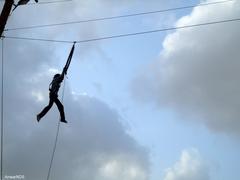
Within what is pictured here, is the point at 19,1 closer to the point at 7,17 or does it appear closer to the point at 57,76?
the point at 7,17

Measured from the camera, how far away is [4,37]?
44.9 ft

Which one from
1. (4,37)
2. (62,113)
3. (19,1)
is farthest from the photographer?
(62,113)

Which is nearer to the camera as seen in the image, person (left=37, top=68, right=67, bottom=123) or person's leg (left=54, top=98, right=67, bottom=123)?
person (left=37, top=68, right=67, bottom=123)

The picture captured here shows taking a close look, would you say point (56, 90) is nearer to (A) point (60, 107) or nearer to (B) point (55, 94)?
(B) point (55, 94)

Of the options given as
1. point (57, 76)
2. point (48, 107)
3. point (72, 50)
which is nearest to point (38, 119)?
point (48, 107)

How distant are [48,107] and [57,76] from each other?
1533 mm

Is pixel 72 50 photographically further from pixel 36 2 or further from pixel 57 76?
pixel 36 2

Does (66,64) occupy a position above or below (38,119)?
above

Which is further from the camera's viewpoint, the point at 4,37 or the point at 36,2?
the point at 36,2

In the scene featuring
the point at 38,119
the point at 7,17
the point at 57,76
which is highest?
the point at 7,17

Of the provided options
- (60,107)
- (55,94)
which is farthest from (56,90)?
(60,107)

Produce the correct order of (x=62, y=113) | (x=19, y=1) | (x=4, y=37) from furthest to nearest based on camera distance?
(x=62, y=113) < (x=19, y=1) < (x=4, y=37)

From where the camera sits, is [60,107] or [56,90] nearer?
[56,90]

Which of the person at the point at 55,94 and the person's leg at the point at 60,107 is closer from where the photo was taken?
the person at the point at 55,94
